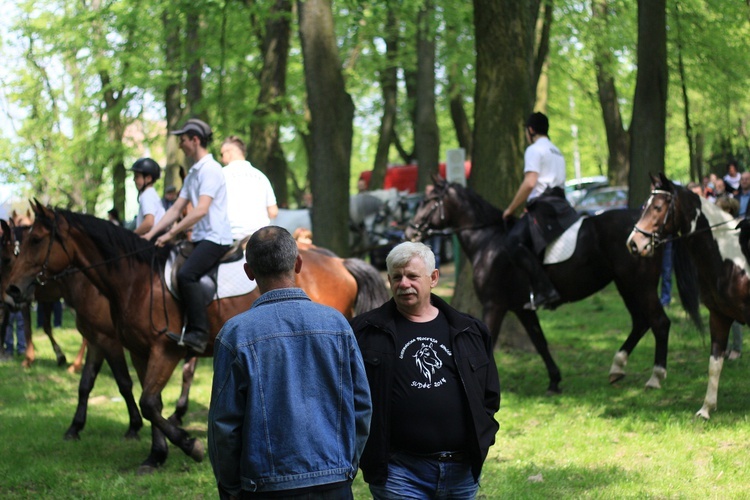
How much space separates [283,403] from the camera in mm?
4008

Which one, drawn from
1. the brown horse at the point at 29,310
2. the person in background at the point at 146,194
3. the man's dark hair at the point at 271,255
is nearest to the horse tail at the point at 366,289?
the person in background at the point at 146,194

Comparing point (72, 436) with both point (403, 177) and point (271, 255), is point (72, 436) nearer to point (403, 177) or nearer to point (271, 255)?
point (271, 255)

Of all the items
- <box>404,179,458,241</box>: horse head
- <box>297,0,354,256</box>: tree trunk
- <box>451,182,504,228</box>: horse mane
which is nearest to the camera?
<box>451,182,504,228</box>: horse mane

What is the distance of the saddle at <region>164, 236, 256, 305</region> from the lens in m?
9.19

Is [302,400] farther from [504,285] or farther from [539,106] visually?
[539,106]

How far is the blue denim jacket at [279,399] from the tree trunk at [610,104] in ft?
83.9

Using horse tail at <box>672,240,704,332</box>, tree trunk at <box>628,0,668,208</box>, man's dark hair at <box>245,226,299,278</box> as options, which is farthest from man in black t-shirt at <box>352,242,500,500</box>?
tree trunk at <box>628,0,668,208</box>

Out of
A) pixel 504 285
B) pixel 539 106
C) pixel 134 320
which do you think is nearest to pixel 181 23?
pixel 539 106

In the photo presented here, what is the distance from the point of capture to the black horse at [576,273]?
11.4 m

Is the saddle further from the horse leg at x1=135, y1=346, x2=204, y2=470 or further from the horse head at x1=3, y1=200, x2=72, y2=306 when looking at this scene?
the horse head at x1=3, y1=200, x2=72, y2=306

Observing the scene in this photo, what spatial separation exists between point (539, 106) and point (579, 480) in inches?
762

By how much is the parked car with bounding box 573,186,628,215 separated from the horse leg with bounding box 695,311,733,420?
70.8 ft

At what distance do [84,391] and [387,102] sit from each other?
25649 mm

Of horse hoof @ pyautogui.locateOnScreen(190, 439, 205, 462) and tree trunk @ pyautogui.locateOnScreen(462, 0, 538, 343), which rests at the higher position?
tree trunk @ pyautogui.locateOnScreen(462, 0, 538, 343)
